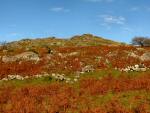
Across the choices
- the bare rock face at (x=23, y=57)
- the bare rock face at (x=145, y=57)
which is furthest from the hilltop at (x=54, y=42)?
the bare rock face at (x=145, y=57)

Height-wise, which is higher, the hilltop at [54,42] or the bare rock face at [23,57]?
the hilltop at [54,42]

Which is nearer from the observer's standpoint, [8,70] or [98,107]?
[98,107]

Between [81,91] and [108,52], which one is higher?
[108,52]

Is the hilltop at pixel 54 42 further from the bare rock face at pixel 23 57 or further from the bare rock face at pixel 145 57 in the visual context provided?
the bare rock face at pixel 145 57

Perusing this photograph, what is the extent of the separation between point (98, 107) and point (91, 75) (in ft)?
42.5

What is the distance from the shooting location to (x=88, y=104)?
71.9ft

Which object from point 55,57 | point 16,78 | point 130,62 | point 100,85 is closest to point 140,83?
point 100,85

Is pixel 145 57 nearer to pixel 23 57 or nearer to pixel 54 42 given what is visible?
pixel 23 57

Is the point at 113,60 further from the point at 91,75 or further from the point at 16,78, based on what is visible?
the point at 16,78

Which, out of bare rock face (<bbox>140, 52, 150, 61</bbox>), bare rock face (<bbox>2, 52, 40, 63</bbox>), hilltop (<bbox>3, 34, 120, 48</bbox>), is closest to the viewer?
bare rock face (<bbox>140, 52, 150, 61</bbox>)

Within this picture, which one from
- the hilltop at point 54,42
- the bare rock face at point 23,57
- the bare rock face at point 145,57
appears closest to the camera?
the bare rock face at point 145,57

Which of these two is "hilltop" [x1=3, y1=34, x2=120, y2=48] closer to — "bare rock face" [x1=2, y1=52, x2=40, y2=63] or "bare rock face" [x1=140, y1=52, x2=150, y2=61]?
"bare rock face" [x1=2, y1=52, x2=40, y2=63]

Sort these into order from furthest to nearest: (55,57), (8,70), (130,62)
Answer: (55,57), (130,62), (8,70)

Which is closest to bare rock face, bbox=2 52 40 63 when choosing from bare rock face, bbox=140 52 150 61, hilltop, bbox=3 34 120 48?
bare rock face, bbox=140 52 150 61
